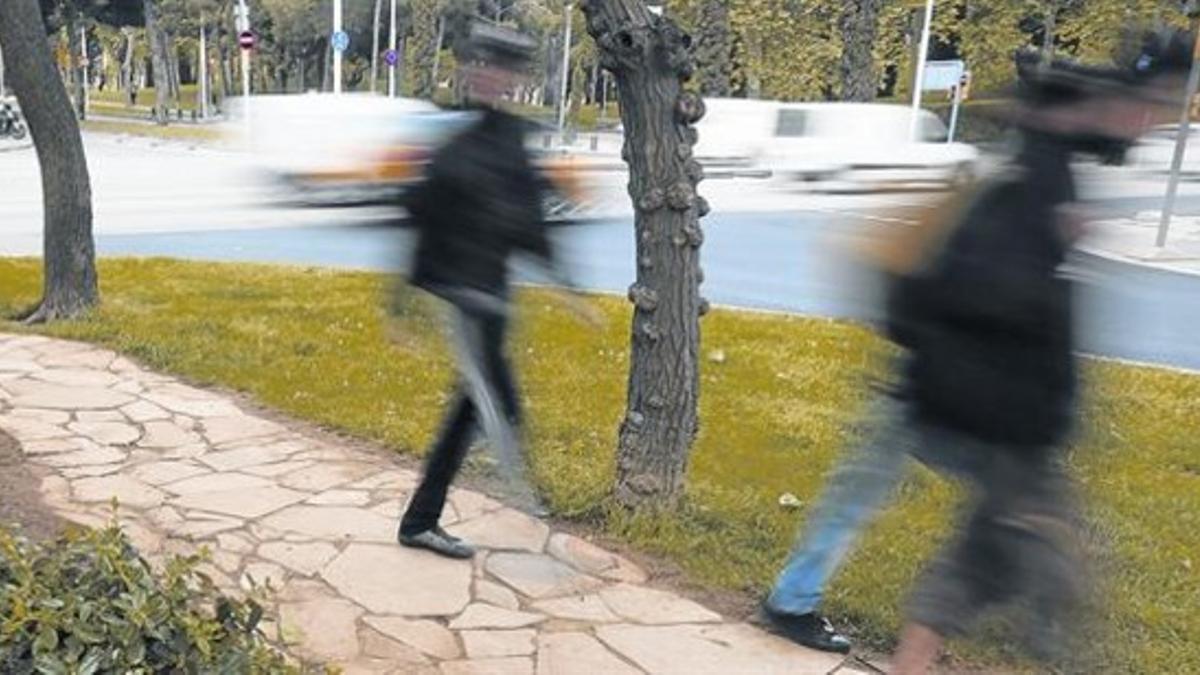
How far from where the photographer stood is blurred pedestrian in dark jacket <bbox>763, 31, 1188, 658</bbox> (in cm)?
234

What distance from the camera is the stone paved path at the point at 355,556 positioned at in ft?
10.9

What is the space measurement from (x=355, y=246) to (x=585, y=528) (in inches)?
357

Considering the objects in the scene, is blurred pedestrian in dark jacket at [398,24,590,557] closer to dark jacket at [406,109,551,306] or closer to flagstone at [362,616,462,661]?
dark jacket at [406,109,551,306]

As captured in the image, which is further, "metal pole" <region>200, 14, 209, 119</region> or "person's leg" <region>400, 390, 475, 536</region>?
"metal pole" <region>200, 14, 209, 119</region>

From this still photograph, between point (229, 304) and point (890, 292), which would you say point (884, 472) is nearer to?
point (890, 292)

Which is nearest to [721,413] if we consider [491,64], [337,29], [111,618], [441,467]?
[441,467]

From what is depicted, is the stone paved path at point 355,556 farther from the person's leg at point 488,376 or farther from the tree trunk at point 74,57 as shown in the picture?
the tree trunk at point 74,57

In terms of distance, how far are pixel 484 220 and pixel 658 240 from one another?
1.00 meters

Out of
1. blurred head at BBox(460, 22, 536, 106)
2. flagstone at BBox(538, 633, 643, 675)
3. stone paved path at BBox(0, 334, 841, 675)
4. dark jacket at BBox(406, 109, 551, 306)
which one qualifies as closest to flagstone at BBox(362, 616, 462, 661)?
stone paved path at BBox(0, 334, 841, 675)

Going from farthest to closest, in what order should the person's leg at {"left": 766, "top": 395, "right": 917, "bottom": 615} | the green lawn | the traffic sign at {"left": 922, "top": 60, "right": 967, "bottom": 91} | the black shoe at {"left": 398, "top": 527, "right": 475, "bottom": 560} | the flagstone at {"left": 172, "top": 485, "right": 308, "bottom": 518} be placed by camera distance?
the traffic sign at {"left": 922, "top": 60, "right": 967, "bottom": 91} < the flagstone at {"left": 172, "top": 485, "right": 308, "bottom": 518} < the black shoe at {"left": 398, "top": 527, "right": 475, "bottom": 560} < the green lawn < the person's leg at {"left": 766, "top": 395, "right": 917, "bottom": 615}

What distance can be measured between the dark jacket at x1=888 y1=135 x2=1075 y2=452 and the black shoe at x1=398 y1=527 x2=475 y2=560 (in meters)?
2.04

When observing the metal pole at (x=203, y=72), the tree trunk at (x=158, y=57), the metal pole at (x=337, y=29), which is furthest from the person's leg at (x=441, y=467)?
the metal pole at (x=203, y=72)

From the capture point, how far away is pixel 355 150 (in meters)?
3.58

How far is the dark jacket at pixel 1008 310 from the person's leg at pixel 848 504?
267 mm
